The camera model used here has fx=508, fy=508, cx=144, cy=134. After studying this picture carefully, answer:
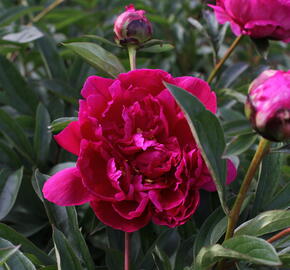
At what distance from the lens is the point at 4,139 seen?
3.12 feet

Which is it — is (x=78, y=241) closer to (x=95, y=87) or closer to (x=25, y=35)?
(x=95, y=87)

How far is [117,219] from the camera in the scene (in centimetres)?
59

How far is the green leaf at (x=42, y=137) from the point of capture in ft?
2.93

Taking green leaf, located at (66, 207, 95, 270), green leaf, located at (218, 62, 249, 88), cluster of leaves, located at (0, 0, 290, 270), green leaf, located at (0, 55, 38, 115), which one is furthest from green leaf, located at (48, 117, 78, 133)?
green leaf, located at (218, 62, 249, 88)

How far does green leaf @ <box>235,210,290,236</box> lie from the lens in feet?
1.77

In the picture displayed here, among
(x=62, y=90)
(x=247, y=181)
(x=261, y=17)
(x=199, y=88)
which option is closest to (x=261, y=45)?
(x=261, y=17)

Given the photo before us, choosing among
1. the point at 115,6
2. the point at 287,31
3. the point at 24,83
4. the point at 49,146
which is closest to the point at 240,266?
the point at 287,31

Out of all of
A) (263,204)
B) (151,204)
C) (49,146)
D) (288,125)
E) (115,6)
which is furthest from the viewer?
(115,6)

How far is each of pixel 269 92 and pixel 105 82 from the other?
0.71 feet

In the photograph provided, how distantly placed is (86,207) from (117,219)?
0.22 meters

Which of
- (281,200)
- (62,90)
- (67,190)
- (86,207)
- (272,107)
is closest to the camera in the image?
(272,107)

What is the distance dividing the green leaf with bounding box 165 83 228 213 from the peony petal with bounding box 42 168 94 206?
15 cm

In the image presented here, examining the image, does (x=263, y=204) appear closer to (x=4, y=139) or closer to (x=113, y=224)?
(x=113, y=224)

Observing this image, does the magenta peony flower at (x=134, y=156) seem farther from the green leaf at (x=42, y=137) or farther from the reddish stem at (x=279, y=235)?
the green leaf at (x=42, y=137)
